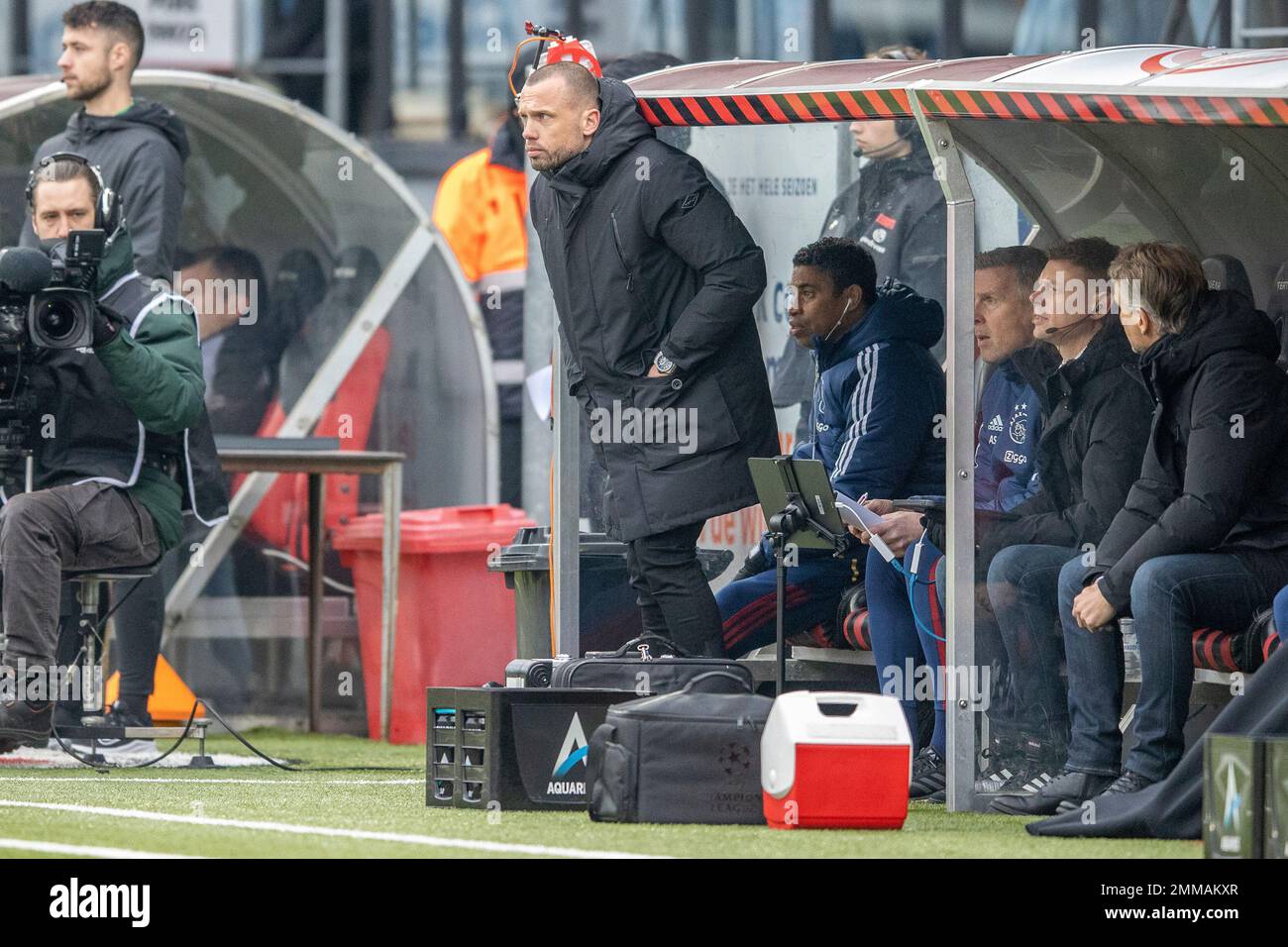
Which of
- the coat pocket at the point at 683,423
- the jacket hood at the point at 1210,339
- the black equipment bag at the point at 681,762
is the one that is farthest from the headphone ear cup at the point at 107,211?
the jacket hood at the point at 1210,339

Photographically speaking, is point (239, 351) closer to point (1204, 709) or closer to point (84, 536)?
point (84, 536)

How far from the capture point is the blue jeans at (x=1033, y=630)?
7.11 metres

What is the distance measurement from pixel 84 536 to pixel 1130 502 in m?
3.22

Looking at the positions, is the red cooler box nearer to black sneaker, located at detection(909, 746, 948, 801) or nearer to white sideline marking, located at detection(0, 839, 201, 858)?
black sneaker, located at detection(909, 746, 948, 801)

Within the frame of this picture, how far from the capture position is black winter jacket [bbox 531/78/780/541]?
25.4 ft

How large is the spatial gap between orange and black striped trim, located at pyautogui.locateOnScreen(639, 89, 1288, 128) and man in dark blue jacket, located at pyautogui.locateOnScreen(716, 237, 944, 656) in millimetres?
796

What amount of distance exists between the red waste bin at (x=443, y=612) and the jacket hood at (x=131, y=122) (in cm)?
183

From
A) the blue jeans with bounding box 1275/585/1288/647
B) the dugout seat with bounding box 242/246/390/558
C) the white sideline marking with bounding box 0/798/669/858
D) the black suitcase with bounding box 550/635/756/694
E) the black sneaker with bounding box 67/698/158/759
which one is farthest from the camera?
the dugout seat with bounding box 242/246/390/558

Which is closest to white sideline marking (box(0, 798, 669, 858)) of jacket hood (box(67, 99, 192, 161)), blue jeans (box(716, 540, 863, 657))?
blue jeans (box(716, 540, 863, 657))

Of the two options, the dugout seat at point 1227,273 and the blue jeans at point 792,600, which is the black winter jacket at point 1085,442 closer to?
the dugout seat at point 1227,273

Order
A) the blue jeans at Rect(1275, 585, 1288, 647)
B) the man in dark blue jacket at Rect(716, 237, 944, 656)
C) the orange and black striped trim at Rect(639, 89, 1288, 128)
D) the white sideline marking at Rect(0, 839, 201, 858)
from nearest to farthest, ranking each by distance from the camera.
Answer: the white sideline marking at Rect(0, 839, 201, 858) → the blue jeans at Rect(1275, 585, 1288, 647) → the orange and black striped trim at Rect(639, 89, 1288, 128) → the man in dark blue jacket at Rect(716, 237, 944, 656)

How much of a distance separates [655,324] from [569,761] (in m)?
1.57

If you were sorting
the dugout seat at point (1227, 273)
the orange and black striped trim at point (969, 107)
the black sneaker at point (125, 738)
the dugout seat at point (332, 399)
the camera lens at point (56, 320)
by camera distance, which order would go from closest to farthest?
1. the orange and black striped trim at point (969, 107)
2. the dugout seat at point (1227, 273)
3. the camera lens at point (56, 320)
4. the black sneaker at point (125, 738)
5. the dugout seat at point (332, 399)
